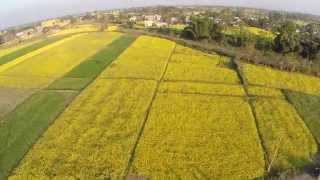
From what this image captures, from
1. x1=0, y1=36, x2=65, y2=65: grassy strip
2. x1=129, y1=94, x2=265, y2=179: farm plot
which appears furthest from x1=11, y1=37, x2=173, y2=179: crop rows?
x1=0, y1=36, x2=65, y2=65: grassy strip

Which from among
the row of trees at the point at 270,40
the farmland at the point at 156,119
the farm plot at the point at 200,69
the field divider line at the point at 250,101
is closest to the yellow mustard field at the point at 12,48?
the farmland at the point at 156,119

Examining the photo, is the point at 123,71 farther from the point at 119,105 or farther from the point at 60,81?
the point at 119,105

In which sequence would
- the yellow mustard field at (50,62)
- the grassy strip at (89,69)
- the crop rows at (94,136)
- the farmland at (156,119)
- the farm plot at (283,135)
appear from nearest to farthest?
the crop rows at (94,136) → the farmland at (156,119) → the farm plot at (283,135) → the grassy strip at (89,69) → the yellow mustard field at (50,62)

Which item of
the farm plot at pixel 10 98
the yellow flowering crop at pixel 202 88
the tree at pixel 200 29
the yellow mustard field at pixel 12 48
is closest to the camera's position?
the farm plot at pixel 10 98

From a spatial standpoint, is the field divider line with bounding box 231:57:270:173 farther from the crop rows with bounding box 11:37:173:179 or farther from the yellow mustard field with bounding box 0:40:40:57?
the yellow mustard field with bounding box 0:40:40:57

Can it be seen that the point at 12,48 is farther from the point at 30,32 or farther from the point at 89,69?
the point at 30,32

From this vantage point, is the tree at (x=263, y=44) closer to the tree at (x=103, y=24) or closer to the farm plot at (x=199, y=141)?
the farm plot at (x=199, y=141)
